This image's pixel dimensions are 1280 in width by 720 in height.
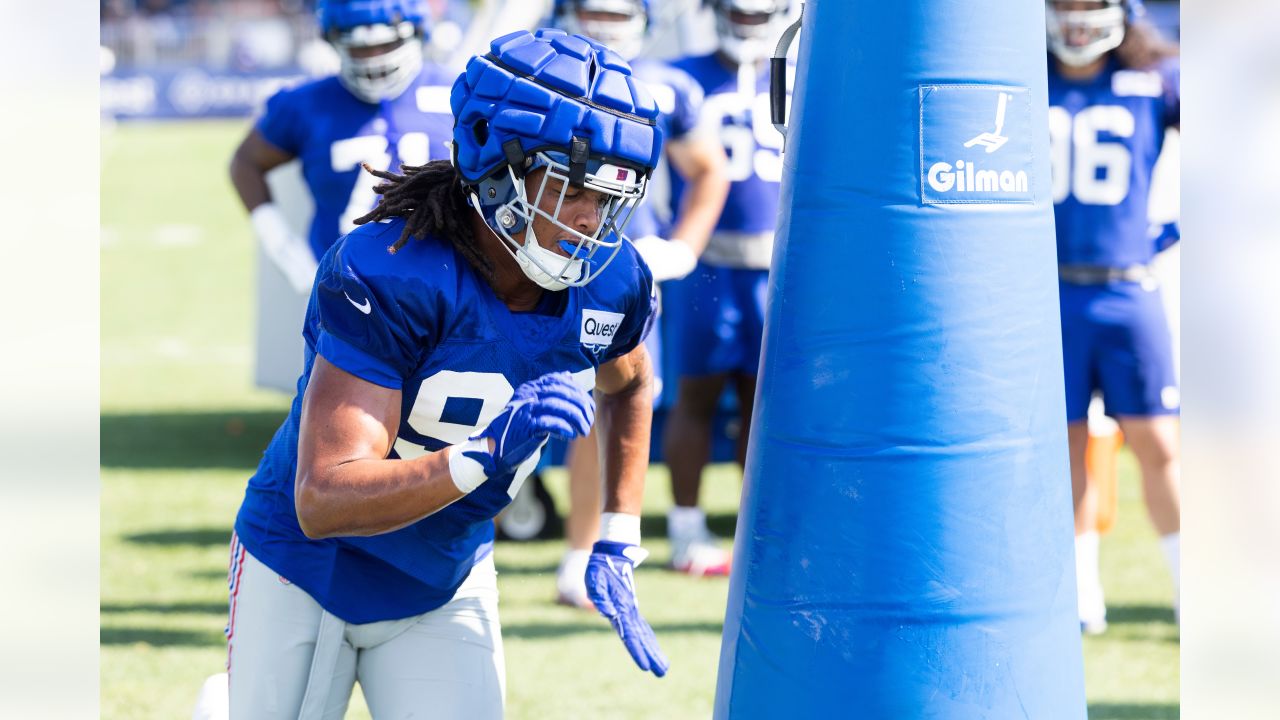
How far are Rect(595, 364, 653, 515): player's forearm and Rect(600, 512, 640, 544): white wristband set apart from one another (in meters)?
0.02

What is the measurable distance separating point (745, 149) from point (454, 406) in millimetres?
3329

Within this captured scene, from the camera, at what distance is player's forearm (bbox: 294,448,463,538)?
2457 mm

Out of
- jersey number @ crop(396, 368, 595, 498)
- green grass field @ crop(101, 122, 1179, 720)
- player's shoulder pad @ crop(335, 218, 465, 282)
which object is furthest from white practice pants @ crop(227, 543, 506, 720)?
green grass field @ crop(101, 122, 1179, 720)

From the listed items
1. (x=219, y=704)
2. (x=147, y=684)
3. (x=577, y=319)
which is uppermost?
(x=577, y=319)

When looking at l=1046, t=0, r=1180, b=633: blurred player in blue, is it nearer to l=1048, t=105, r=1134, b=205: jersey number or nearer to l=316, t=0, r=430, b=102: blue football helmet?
l=1048, t=105, r=1134, b=205: jersey number

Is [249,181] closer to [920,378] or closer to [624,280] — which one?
[624,280]

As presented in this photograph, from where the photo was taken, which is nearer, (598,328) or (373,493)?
(373,493)

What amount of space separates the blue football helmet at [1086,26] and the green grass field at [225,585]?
1757mm

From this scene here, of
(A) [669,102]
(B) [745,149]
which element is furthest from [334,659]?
(B) [745,149]

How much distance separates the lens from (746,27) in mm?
5773
